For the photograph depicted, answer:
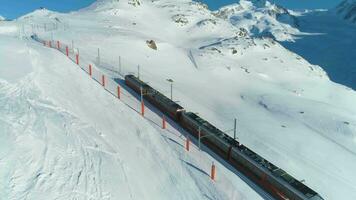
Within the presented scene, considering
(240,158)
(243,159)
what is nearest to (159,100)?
(240,158)

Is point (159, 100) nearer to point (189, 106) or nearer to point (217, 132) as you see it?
point (189, 106)

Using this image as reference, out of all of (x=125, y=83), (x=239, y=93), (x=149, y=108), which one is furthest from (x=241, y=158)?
(x=239, y=93)

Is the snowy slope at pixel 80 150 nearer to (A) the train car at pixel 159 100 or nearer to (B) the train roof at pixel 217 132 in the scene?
(B) the train roof at pixel 217 132

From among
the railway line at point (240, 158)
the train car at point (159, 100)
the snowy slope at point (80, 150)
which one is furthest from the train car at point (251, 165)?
the snowy slope at point (80, 150)

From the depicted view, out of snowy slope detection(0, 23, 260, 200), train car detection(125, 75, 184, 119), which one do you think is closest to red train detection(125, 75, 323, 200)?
train car detection(125, 75, 184, 119)

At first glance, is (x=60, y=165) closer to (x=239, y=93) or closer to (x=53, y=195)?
(x=53, y=195)
